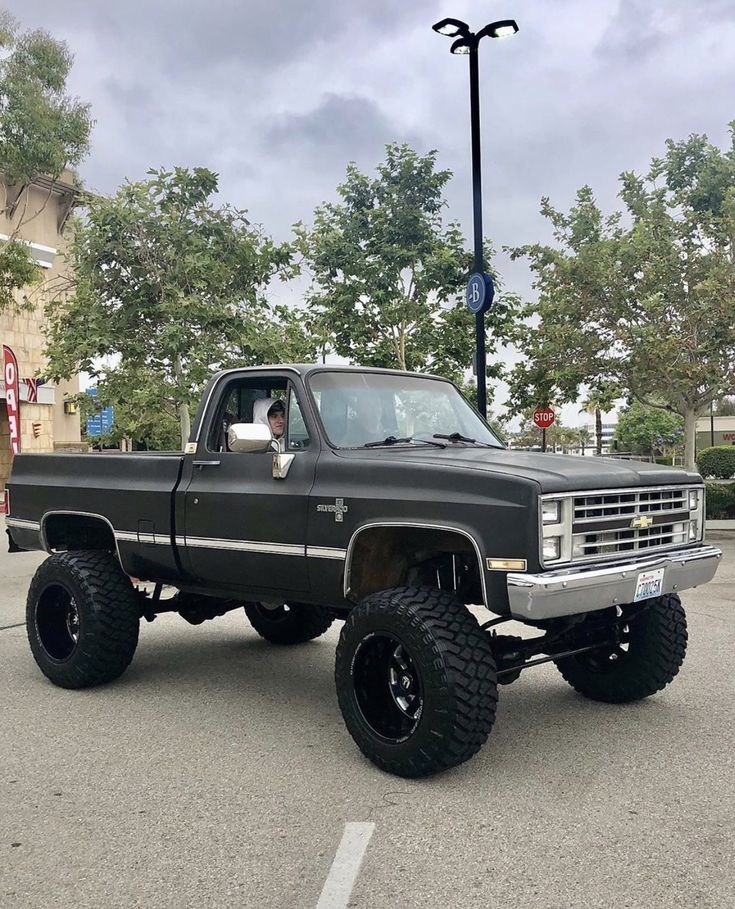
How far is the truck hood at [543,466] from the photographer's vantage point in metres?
4.52

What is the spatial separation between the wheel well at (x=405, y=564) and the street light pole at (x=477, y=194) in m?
12.0

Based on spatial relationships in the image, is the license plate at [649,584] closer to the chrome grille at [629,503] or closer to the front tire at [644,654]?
the chrome grille at [629,503]

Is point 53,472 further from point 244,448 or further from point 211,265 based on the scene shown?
point 211,265

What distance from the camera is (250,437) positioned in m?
5.15

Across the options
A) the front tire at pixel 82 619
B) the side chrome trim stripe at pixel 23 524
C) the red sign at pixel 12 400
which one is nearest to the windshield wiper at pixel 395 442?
the front tire at pixel 82 619

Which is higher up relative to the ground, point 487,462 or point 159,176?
point 159,176

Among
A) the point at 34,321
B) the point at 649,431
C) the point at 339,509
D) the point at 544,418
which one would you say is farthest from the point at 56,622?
the point at 649,431

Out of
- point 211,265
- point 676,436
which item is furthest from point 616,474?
point 676,436

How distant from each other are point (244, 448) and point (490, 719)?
1.96m

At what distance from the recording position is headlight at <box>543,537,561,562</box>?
4430 mm

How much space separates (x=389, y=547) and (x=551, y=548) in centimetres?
107

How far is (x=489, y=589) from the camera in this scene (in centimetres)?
443

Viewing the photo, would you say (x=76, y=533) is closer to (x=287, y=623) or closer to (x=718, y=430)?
(x=287, y=623)

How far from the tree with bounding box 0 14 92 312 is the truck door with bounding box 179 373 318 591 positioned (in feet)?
65.0
